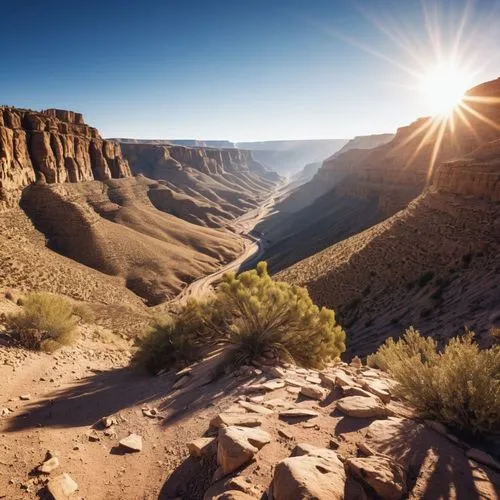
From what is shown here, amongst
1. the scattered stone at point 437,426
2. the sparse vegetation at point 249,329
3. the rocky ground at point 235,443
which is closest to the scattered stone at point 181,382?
the rocky ground at point 235,443

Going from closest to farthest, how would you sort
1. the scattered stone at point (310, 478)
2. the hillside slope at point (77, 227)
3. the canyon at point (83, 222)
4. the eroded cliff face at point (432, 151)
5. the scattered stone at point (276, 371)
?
the scattered stone at point (310, 478) → the scattered stone at point (276, 371) → the hillside slope at point (77, 227) → the canyon at point (83, 222) → the eroded cliff face at point (432, 151)

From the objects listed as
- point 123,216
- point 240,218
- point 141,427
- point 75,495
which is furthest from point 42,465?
point 240,218

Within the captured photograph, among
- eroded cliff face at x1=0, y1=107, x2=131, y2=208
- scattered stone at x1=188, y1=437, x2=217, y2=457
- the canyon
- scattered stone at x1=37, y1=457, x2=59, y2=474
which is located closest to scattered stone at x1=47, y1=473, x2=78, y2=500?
scattered stone at x1=37, y1=457, x2=59, y2=474

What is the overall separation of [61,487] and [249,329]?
5.91 metres

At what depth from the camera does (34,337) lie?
11.9 meters

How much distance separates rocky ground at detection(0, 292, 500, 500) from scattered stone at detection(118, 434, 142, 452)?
0.06 ft

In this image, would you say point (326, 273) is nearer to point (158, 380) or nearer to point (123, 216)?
point (158, 380)

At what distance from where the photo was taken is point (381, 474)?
391 cm

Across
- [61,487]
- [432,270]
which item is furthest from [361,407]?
[432,270]

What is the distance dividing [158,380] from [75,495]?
216 inches

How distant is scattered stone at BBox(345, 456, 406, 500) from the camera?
377 centimetres

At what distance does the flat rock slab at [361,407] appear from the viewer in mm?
5652

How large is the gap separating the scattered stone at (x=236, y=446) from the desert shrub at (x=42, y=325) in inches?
399

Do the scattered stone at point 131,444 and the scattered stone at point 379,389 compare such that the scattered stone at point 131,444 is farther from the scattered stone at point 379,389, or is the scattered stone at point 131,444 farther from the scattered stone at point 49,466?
the scattered stone at point 379,389
